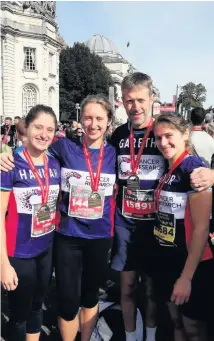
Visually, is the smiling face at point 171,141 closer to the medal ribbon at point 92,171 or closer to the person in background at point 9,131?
the medal ribbon at point 92,171

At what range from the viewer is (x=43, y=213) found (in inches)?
105

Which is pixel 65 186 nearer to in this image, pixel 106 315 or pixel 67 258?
pixel 67 258

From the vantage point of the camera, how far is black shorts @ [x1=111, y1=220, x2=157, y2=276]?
114 inches

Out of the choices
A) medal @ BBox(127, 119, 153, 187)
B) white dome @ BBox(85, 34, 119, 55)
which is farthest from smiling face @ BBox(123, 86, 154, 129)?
white dome @ BBox(85, 34, 119, 55)

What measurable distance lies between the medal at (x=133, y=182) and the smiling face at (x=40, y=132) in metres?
0.70

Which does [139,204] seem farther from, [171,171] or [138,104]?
[138,104]

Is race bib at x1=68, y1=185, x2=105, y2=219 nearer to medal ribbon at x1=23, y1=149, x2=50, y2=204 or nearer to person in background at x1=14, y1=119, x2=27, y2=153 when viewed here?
medal ribbon at x1=23, y1=149, x2=50, y2=204

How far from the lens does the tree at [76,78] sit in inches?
2076

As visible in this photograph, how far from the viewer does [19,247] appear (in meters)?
2.60

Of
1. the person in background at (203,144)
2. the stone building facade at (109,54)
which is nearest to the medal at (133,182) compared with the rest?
the person in background at (203,144)

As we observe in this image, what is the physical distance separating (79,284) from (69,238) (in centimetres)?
40

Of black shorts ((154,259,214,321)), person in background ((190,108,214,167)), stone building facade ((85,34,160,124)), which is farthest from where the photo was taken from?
stone building facade ((85,34,160,124))

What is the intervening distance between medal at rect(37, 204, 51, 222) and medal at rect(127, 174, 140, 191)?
→ 0.67m

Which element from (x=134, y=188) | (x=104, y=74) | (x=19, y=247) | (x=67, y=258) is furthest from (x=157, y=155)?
(x=104, y=74)
